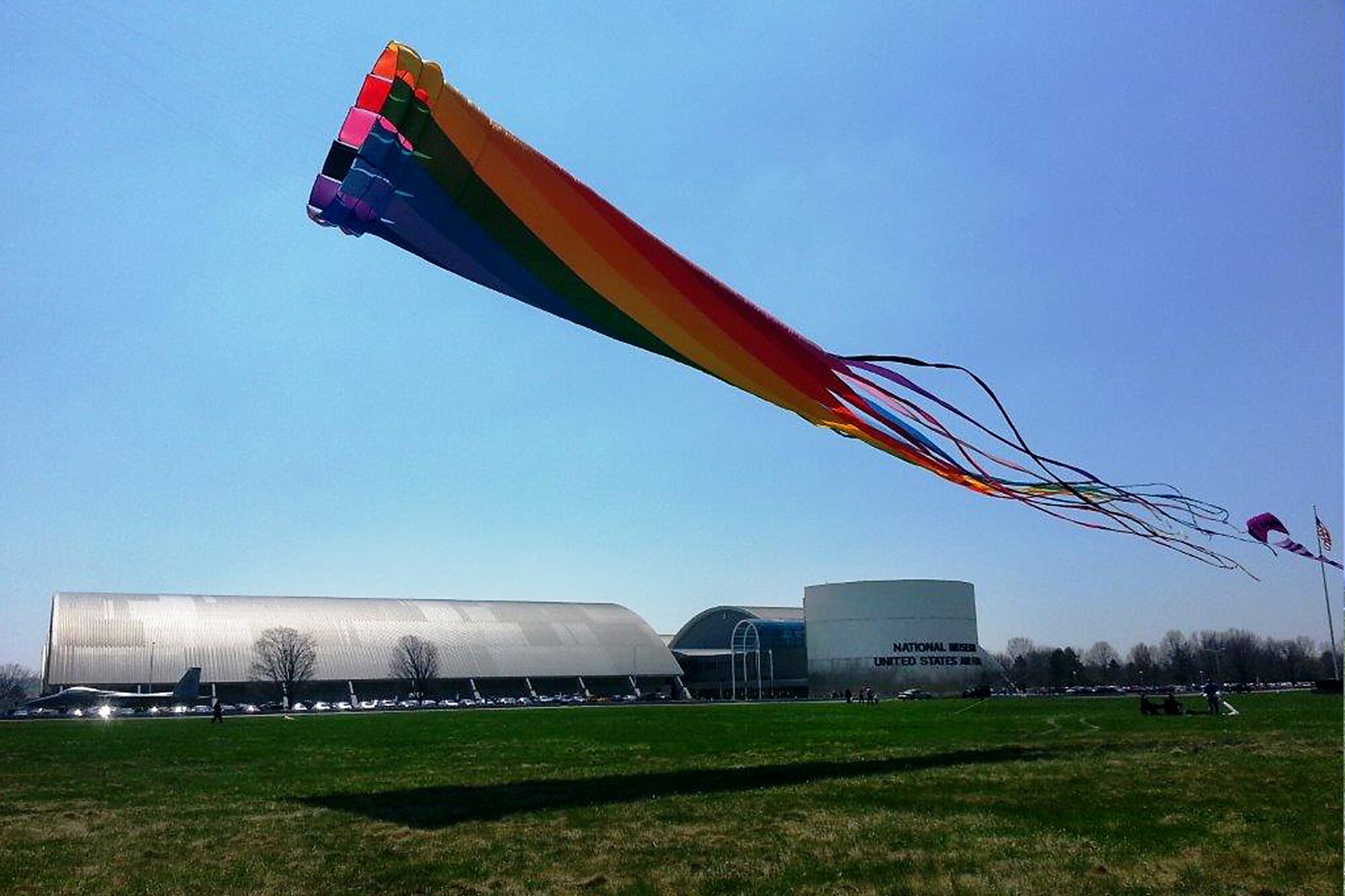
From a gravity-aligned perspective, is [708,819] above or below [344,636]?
below

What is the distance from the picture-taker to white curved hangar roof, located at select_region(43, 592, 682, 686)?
259ft

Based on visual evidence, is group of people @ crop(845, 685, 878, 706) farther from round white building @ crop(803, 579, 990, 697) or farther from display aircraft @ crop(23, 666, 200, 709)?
display aircraft @ crop(23, 666, 200, 709)

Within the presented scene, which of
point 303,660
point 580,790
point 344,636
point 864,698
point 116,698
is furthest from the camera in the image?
point 344,636

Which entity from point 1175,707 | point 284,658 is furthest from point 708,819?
point 284,658

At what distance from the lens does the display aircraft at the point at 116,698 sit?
68688 mm

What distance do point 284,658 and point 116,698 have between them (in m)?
15.4

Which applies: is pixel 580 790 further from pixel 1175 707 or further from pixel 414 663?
pixel 414 663

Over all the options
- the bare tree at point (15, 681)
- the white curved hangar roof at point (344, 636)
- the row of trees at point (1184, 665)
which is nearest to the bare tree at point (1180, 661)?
the row of trees at point (1184, 665)

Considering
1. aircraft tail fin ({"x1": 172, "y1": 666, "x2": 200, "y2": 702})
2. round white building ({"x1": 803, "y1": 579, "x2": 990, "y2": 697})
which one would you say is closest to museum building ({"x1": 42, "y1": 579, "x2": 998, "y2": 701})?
round white building ({"x1": 803, "y1": 579, "x2": 990, "y2": 697})

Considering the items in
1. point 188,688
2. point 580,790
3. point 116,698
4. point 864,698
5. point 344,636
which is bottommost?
point 864,698

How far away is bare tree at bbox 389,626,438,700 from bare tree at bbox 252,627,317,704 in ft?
22.5

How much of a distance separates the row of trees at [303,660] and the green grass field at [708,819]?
6620 cm

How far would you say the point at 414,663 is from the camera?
8862 cm

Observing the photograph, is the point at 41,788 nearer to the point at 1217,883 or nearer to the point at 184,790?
the point at 184,790
